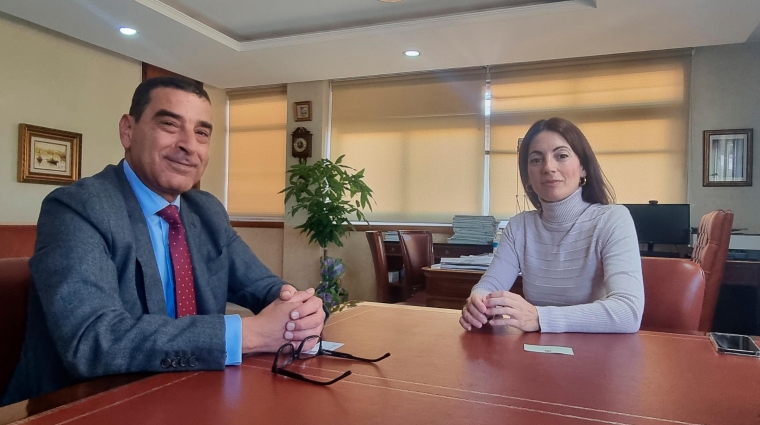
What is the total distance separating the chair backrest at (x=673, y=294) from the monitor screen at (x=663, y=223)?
92.6 inches

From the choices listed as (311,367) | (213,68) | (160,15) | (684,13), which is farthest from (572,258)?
(213,68)

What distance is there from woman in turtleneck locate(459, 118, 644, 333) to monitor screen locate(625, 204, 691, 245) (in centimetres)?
235

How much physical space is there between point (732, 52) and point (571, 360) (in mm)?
4200

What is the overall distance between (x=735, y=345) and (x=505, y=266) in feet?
2.27

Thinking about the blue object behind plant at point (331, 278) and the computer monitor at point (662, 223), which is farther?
the blue object behind plant at point (331, 278)

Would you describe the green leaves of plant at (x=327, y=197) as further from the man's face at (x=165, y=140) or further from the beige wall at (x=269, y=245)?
the man's face at (x=165, y=140)

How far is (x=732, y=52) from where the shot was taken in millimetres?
4012

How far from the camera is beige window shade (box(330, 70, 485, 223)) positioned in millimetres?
4832

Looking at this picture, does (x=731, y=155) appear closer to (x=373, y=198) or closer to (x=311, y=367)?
(x=373, y=198)

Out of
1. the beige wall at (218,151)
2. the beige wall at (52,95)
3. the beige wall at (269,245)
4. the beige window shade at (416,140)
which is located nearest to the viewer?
the beige wall at (52,95)

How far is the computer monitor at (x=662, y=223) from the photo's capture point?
3.67 m

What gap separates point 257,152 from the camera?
5773mm

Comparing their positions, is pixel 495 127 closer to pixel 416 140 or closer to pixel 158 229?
pixel 416 140

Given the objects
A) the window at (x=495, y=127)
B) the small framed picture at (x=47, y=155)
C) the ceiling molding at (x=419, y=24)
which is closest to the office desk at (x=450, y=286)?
the ceiling molding at (x=419, y=24)
